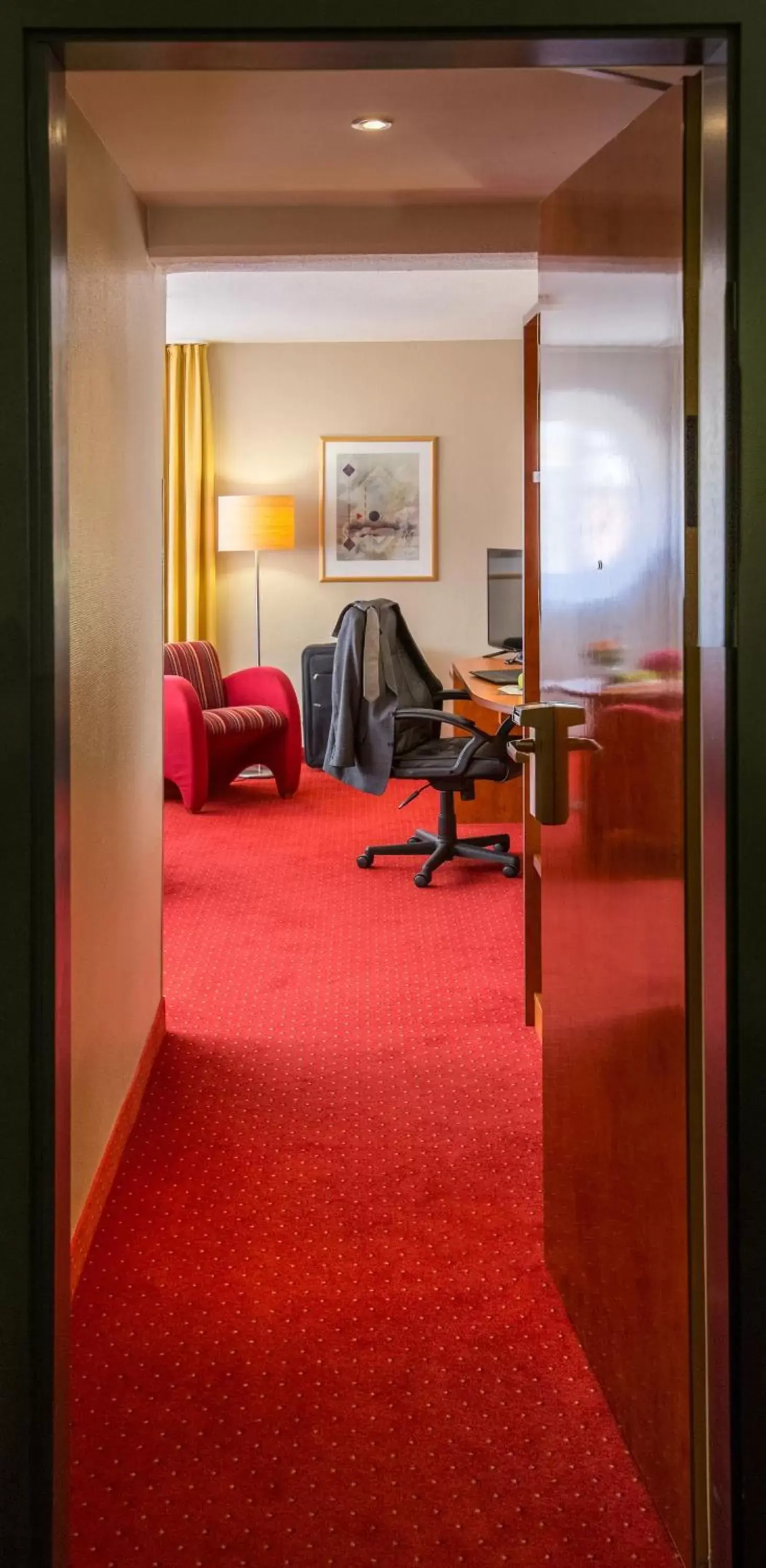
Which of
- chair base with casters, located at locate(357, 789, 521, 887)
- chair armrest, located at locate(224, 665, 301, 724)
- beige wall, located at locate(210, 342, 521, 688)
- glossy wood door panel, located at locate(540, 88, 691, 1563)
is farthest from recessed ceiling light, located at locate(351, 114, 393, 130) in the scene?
beige wall, located at locate(210, 342, 521, 688)

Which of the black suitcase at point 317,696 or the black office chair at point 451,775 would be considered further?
the black suitcase at point 317,696

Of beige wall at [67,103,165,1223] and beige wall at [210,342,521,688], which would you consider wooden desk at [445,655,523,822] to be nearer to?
beige wall at [210,342,521,688]

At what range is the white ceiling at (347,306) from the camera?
640cm

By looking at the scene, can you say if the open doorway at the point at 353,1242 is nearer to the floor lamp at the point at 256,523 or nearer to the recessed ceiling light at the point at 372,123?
the recessed ceiling light at the point at 372,123

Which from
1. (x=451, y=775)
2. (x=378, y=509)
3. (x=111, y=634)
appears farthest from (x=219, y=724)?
(x=111, y=634)

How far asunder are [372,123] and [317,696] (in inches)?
218

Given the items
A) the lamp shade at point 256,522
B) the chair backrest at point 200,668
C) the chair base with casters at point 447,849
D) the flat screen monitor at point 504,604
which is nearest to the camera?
the chair base with casters at point 447,849

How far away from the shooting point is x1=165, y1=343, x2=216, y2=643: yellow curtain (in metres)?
7.93

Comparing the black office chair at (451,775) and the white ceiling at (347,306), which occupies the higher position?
the white ceiling at (347,306)

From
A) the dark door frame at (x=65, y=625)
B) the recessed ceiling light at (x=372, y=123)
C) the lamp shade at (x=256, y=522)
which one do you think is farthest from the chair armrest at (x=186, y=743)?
the dark door frame at (x=65, y=625)

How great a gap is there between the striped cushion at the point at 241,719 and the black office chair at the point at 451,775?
4.17ft

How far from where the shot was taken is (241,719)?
6738mm

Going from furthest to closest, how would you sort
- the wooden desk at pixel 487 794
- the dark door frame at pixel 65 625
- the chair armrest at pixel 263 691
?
the chair armrest at pixel 263 691 → the wooden desk at pixel 487 794 → the dark door frame at pixel 65 625

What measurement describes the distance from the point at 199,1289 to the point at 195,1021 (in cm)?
142
